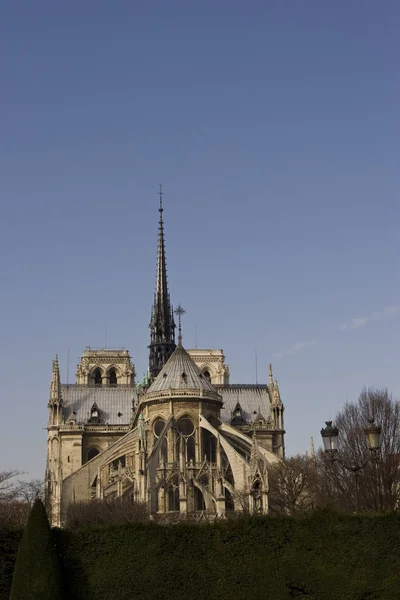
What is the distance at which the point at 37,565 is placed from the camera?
3066 centimetres

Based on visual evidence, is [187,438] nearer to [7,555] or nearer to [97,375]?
[97,375]

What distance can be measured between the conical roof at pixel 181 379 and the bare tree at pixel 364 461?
78.9 ft

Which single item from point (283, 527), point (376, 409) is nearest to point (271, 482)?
point (376, 409)

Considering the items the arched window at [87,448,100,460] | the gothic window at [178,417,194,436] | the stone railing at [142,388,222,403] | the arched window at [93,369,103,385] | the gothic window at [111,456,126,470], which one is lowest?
the gothic window at [111,456,126,470]

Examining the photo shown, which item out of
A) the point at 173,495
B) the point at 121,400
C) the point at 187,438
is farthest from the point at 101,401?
the point at 173,495

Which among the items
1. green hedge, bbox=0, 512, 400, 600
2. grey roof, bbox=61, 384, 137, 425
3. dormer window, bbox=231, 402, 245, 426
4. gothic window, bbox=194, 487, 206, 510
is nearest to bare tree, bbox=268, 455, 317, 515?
gothic window, bbox=194, 487, 206, 510

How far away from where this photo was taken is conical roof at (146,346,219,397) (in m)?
94.6

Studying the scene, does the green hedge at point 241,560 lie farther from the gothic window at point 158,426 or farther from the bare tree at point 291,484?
the gothic window at point 158,426

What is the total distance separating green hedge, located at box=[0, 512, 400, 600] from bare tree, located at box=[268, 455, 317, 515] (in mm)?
39533

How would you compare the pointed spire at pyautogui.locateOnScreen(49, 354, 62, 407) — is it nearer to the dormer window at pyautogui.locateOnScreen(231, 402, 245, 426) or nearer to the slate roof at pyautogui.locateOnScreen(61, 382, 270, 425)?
the slate roof at pyautogui.locateOnScreen(61, 382, 270, 425)

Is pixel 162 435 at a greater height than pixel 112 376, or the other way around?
pixel 112 376

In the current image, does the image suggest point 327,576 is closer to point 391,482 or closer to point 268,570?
point 268,570

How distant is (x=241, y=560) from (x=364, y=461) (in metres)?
30.1

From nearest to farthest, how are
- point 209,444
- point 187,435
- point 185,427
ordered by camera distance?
point 187,435
point 209,444
point 185,427
